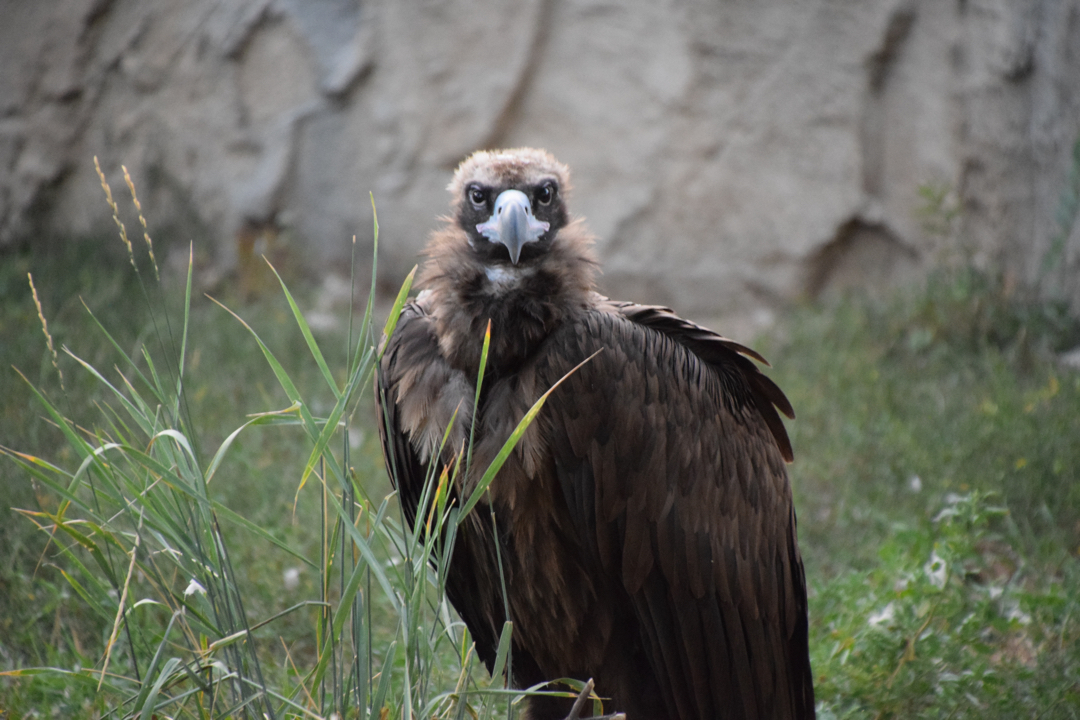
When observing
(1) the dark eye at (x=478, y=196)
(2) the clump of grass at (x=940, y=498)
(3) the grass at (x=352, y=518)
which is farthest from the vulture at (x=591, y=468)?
(2) the clump of grass at (x=940, y=498)

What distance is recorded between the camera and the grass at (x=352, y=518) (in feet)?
6.93

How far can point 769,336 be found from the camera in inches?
235

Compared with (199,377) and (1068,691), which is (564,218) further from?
(199,377)

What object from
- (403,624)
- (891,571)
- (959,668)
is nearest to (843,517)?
(891,571)

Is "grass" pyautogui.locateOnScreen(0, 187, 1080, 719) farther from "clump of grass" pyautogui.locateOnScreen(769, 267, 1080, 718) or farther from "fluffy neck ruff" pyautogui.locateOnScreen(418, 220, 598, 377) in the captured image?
"fluffy neck ruff" pyautogui.locateOnScreen(418, 220, 598, 377)

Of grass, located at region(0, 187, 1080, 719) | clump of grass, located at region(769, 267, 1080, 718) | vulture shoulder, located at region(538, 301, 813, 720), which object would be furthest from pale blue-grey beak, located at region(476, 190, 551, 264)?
clump of grass, located at region(769, 267, 1080, 718)

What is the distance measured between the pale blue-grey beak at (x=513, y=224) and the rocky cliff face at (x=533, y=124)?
12.6ft

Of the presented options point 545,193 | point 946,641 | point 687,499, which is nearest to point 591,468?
point 687,499

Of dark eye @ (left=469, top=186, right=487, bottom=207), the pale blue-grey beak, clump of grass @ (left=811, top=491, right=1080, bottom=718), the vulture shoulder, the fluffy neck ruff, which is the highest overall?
dark eye @ (left=469, top=186, right=487, bottom=207)

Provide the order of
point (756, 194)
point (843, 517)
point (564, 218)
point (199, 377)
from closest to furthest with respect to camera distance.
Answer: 1. point (564, 218)
2. point (843, 517)
3. point (199, 377)
4. point (756, 194)

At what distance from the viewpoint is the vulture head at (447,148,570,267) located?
2.50m

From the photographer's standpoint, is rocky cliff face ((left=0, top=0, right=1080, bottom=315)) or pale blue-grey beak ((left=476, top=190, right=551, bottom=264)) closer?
pale blue-grey beak ((left=476, top=190, right=551, bottom=264))

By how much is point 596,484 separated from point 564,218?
0.82m

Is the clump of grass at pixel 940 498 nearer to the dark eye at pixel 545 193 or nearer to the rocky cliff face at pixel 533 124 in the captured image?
the rocky cliff face at pixel 533 124
